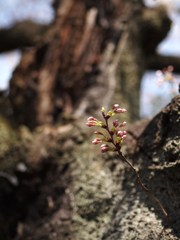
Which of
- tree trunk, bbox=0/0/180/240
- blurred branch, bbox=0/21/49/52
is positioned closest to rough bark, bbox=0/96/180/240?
tree trunk, bbox=0/0/180/240

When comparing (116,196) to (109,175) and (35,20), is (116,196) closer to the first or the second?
(109,175)

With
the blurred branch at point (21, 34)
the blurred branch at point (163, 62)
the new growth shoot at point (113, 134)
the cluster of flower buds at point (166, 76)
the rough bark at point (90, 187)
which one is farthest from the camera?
the blurred branch at point (21, 34)

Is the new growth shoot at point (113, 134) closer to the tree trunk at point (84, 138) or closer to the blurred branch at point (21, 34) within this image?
the tree trunk at point (84, 138)

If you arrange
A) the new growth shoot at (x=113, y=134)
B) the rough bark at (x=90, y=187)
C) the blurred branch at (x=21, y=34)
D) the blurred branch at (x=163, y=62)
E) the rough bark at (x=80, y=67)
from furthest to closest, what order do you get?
1. the blurred branch at (x=21, y=34)
2. the blurred branch at (x=163, y=62)
3. the rough bark at (x=80, y=67)
4. the rough bark at (x=90, y=187)
5. the new growth shoot at (x=113, y=134)

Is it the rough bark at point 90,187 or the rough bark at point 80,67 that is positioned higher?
the rough bark at point 80,67

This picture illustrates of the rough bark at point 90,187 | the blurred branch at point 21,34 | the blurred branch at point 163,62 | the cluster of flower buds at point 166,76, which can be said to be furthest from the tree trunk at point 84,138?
the blurred branch at point 21,34

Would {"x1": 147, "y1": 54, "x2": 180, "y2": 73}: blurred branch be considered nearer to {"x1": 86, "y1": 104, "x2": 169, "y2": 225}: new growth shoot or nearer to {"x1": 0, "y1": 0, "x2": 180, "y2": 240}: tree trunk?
{"x1": 0, "y1": 0, "x2": 180, "y2": 240}: tree trunk
